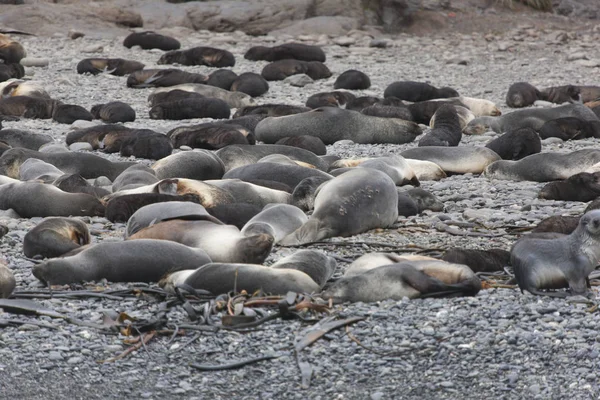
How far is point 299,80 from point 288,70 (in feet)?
1.37

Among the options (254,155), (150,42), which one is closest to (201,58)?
(150,42)

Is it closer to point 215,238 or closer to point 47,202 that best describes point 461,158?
point 47,202

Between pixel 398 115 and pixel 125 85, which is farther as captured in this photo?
pixel 125 85

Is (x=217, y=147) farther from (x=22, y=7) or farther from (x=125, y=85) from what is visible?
(x=22, y=7)

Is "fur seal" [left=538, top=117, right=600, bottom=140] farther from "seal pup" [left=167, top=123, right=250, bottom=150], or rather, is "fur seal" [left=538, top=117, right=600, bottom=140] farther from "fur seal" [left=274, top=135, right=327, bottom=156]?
"seal pup" [left=167, top=123, right=250, bottom=150]

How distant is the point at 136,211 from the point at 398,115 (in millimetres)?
6000

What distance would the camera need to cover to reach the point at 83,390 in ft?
12.3

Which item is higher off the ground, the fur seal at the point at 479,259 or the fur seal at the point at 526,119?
the fur seal at the point at 479,259

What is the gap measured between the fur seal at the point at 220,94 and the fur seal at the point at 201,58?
2.57 m

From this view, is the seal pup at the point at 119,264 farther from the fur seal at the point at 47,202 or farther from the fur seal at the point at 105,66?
the fur seal at the point at 105,66

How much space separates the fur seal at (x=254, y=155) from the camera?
8.63 metres

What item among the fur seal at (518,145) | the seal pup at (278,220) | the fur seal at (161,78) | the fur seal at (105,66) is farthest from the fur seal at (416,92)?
the seal pup at (278,220)

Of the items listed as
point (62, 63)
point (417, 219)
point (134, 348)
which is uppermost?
point (134, 348)

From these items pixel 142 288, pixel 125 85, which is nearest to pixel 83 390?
pixel 142 288
